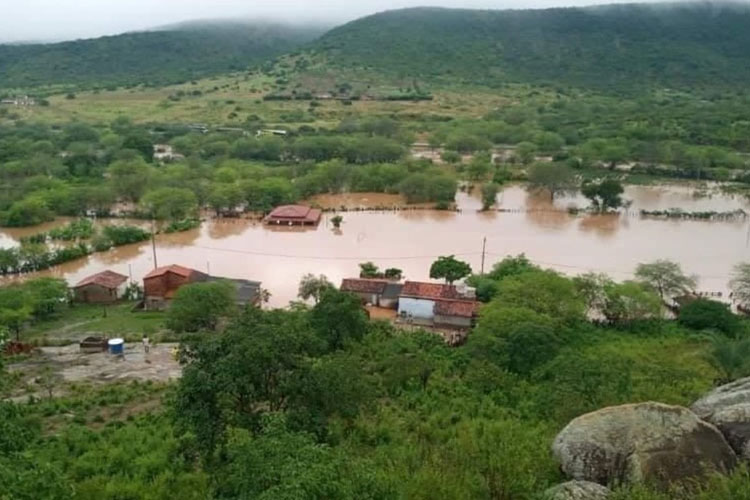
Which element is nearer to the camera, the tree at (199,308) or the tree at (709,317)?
the tree at (199,308)

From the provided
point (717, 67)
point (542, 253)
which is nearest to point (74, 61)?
point (717, 67)

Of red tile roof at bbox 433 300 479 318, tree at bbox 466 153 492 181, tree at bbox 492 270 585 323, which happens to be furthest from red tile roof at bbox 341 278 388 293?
tree at bbox 466 153 492 181

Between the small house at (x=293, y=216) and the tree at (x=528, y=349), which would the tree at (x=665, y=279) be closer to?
the tree at (x=528, y=349)

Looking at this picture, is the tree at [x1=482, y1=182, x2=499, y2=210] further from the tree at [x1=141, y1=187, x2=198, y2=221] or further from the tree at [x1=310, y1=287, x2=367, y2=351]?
the tree at [x1=310, y1=287, x2=367, y2=351]

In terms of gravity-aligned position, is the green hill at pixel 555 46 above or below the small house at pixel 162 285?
above

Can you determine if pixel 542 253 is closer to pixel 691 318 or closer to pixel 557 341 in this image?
Result: pixel 691 318

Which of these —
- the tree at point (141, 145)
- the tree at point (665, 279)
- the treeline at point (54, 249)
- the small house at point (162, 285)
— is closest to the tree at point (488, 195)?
the tree at point (665, 279)

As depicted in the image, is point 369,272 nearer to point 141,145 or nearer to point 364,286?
point 364,286
